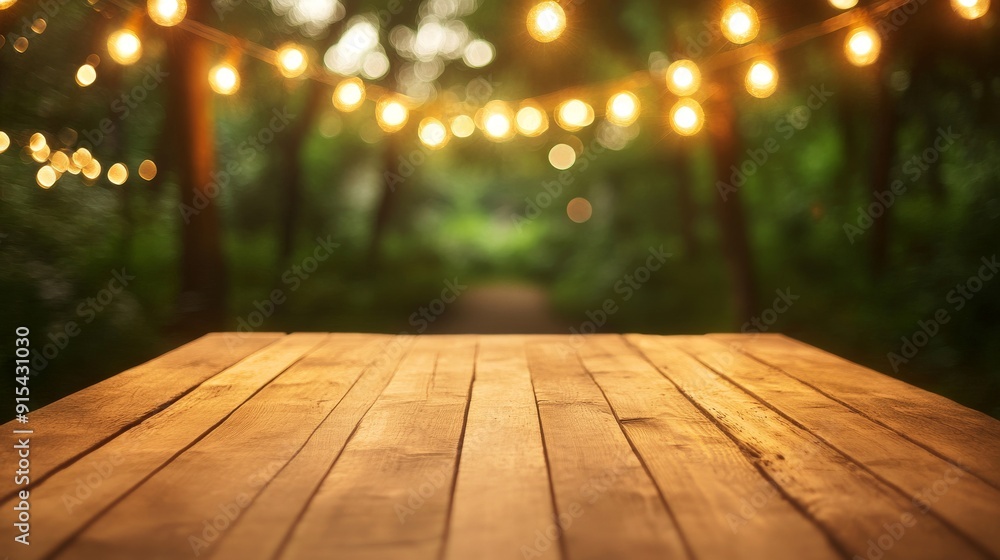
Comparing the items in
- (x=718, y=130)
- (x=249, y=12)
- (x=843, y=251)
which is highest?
(x=249, y=12)

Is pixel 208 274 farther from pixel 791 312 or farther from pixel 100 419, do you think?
pixel 791 312

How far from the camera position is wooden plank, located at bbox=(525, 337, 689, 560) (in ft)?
5.00

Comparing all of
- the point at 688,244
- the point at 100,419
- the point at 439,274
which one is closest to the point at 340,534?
the point at 100,419

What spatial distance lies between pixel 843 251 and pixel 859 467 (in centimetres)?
869

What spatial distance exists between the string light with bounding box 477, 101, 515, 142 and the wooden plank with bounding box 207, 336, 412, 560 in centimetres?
386

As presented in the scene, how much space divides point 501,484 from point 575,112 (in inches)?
190

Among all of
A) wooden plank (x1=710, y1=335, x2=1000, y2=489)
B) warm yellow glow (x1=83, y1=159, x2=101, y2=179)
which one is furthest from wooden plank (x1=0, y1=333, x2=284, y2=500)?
Answer: warm yellow glow (x1=83, y1=159, x2=101, y2=179)

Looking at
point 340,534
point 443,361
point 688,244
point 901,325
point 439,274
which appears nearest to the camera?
point 340,534

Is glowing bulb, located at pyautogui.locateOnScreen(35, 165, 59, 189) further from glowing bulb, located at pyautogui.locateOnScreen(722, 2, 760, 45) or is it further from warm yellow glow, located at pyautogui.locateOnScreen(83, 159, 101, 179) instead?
glowing bulb, located at pyautogui.locateOnScreen(722, 2, 760, 45)

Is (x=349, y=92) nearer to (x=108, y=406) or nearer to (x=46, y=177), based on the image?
(x=46, y=177)

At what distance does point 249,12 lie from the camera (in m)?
10.3

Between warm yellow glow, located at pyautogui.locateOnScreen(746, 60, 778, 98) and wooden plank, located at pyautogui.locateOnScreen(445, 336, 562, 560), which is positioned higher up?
warm yellow glow, located at pyautogui.locateOnScreen(746, 60, 778, 98)

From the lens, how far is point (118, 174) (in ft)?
30.2

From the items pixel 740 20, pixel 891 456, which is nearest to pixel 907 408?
pixel 891 456
